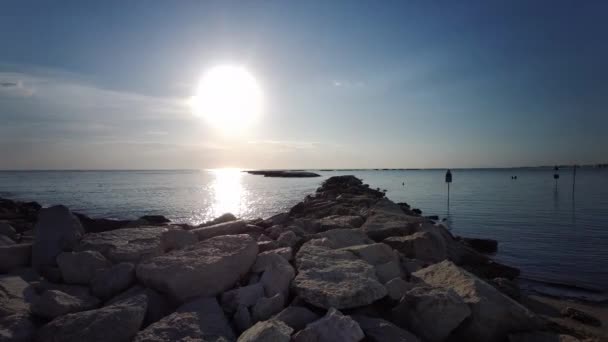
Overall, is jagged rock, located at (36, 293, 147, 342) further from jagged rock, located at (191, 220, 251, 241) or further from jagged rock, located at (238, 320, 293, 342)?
jagged rock, located at (191, 220, 251, 241)

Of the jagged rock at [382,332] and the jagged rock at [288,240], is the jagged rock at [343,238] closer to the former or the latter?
the jagged rock at [288,240]

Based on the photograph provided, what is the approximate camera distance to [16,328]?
3037mm

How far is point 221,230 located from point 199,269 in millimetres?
2404

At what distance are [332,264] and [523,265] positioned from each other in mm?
7465

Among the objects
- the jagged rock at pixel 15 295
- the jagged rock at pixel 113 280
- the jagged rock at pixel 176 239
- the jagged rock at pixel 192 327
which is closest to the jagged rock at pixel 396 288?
the jagged rock at pixel 192 327

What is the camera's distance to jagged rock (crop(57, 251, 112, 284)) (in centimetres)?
416

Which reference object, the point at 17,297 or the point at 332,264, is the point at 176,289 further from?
the point at 332,264

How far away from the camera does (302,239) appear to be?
20.7 ft

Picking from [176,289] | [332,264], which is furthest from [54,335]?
[332,264]

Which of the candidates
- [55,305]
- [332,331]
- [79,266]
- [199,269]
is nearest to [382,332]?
[332,331]

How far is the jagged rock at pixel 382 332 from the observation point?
330 cm

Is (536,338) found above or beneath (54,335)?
beneath

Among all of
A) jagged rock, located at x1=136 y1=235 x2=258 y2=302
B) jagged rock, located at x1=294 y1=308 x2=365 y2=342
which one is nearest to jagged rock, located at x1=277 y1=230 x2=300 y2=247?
jagged rock, located at x1=136 y1=235 x2=258 y2=302

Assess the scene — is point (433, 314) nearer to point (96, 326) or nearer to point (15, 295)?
point (96, 326)
